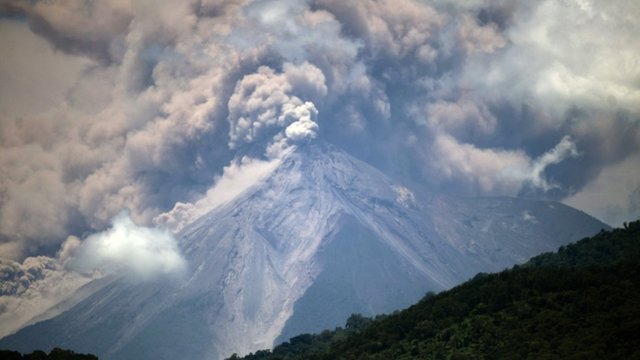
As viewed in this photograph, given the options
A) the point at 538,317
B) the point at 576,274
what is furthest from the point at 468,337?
the point at 576,274

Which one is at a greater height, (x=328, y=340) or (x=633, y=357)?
(x=328, y=340)

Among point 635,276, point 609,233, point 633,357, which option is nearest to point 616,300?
point 635,276

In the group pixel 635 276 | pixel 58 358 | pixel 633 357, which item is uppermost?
pixel 58 358

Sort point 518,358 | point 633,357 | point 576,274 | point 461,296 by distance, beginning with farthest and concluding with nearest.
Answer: point 461,296
point 576,274
point 518,358
point 633,357

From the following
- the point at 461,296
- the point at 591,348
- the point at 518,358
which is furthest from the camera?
the point at 461,296

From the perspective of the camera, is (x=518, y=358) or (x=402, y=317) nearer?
(x=518, y=358)

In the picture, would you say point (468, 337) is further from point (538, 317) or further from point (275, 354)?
point (275, 354)
